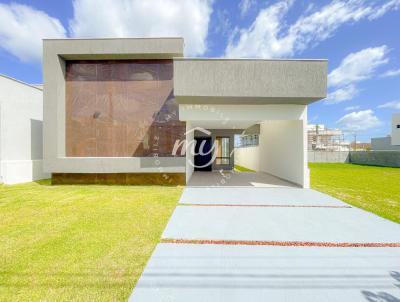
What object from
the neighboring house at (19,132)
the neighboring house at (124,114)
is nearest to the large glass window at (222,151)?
the neighboring house at (124,114)

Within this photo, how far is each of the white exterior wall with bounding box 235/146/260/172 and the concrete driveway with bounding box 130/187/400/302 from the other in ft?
34.7

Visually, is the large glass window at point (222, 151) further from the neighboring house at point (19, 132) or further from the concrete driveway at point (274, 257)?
the neighboring house at point (19, 132)

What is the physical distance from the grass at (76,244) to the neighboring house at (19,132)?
4.54 metres

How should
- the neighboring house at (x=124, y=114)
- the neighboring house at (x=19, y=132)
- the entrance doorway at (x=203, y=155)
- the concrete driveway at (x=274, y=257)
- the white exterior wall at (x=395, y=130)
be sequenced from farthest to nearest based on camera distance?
1. the white exterior wall at (x=395, y=130)
2. the entrance doorway at (x=203, y=155)
3. the neighboring house at (x=19, y=132)
4. the neighboring house at (x=124, y=114)
5. the concrete driveway at (x=274, y=257)

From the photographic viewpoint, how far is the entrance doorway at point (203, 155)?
51.6 ft

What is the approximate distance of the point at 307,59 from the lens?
7637mm

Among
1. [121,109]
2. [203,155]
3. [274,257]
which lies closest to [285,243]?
[274,257]

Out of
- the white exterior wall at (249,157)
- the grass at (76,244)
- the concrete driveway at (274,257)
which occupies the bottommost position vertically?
the concrete driveway at (274,257)

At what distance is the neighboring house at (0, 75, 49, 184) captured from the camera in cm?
1023

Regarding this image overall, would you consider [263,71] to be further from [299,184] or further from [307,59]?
[299,184]

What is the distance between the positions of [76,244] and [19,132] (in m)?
10.9

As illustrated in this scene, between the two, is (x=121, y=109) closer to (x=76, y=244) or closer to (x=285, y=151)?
(x=76, y=244)

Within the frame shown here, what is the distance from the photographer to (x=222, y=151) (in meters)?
16.0

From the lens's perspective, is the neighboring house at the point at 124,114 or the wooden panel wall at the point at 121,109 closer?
the neighboring house at the point at 124,114
